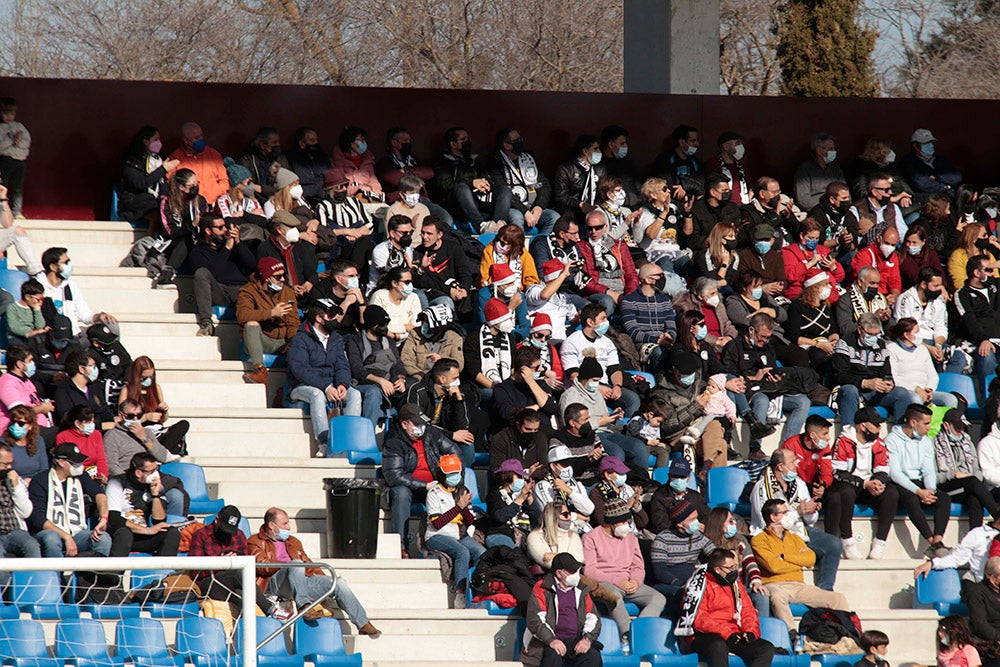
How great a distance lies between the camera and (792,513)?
12.2 meters

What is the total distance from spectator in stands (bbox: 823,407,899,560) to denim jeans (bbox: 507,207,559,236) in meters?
3.76

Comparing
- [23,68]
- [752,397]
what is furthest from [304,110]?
[23,68]

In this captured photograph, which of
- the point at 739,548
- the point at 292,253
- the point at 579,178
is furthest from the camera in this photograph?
the point at 579,178

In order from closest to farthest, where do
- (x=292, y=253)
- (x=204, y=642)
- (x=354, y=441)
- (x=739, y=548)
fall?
1. (x=204, y=642)
2. (x=739, y=548)
3. (x=354, y=441)
4. (x=292, y=253)

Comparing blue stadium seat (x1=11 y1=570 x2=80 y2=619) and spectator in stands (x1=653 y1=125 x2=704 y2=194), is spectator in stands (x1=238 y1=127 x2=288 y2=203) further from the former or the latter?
blue stadium seat (x1=11 y1=570 x2=80 y2=619)

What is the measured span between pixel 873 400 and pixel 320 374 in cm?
486

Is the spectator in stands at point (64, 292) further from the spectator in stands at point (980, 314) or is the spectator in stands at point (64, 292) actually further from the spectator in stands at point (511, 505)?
the spectator in stands at point (980, 314)

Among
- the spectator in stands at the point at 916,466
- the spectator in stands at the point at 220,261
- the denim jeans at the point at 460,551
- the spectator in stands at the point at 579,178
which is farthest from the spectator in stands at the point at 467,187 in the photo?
the denim jeans at the point at 460,551

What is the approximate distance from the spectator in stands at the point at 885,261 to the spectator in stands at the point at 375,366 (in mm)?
4909

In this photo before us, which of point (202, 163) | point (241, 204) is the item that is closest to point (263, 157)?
point (202, 163)

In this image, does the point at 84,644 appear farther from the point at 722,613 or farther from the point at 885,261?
the point at 885,261

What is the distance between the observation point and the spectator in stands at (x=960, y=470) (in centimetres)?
1293

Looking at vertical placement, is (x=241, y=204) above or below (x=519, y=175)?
below

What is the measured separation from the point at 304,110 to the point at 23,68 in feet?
39.9
